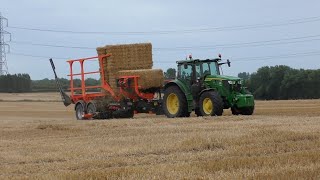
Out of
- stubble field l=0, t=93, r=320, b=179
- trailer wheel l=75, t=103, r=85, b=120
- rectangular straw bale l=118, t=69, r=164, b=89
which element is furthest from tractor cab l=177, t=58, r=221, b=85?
stubble field l=0, t=93, r=320, b=179

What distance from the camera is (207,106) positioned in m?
17.7

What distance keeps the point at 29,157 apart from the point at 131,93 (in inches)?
453

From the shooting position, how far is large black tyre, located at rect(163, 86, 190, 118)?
18.0m

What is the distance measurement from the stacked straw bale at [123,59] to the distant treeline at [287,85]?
35.3 m

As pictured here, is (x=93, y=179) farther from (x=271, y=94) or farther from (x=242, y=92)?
(x=271, y=94)

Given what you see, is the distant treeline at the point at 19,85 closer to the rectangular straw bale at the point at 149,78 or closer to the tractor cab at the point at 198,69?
the rectangular straw bale at the point at 149,78

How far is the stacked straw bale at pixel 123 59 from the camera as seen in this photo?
20.0 m

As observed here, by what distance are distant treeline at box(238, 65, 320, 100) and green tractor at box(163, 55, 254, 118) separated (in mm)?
36648

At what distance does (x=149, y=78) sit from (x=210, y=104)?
2978 millimetres

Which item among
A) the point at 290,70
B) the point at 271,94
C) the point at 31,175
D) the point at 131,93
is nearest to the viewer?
the point at 31,175

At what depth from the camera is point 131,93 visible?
19844 mm

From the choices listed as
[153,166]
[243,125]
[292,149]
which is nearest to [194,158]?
[153,166]

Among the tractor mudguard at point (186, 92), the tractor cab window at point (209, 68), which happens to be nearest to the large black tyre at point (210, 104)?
→ the tractor mudguard at point (186, 92)

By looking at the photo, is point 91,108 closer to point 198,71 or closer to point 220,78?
point 198,71
